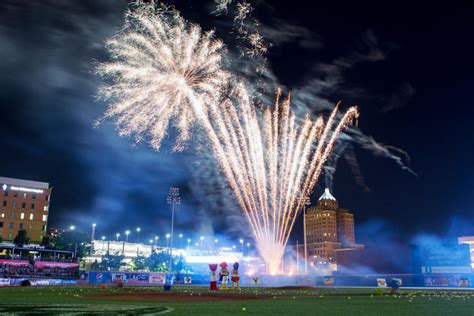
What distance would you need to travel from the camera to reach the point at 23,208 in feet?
390

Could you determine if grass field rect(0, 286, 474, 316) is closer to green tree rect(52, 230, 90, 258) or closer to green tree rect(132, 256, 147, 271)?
green tree rect(52, 230, 90, 258)

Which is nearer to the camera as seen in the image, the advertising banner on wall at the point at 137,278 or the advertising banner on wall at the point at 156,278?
the advertising banner on wall at the point at 137,278

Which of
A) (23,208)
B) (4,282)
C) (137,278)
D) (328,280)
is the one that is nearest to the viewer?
(4,282)

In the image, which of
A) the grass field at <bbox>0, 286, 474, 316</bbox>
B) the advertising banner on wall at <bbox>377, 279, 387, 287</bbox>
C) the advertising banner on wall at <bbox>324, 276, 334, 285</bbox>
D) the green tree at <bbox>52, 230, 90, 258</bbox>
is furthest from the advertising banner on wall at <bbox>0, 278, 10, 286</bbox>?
the green tree at <bbox>52, 230, 90, 258</bbox>

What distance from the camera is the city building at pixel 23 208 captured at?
379 feet

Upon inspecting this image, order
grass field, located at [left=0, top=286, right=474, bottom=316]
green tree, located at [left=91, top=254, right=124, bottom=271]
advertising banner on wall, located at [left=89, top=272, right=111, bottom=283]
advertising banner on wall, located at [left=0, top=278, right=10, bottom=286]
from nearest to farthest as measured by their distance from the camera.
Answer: grass field, located at [left=0, top=286, right=474, bottom=316], advertising banner on wall, located at [left=0, top=278, right=10, bottom=286], advertising banner on wall, located at [left=89, top=272, right=111, bottom=283], green tree, located at [left=91, top=254, right=124, bottom=271]

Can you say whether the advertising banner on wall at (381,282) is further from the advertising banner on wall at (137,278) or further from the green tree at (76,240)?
the green tree at (76,240)

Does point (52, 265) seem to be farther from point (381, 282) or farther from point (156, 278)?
point (381, 282)

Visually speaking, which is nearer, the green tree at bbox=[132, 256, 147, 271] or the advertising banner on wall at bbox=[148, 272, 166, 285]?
the advertising banner on wall at bbox=[148, 272, 166, 285]

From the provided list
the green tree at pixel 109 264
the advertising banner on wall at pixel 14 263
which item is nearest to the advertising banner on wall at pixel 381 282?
the advertising banner on wall at pixel 14 263

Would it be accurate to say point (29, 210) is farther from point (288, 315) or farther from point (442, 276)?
point (288, 315)

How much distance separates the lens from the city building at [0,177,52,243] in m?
116

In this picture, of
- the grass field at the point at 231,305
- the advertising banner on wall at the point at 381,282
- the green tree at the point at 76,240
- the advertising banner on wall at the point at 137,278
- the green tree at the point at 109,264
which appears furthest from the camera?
the green tree at the point at 76,240

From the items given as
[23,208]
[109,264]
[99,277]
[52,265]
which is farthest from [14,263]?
[109,264]
